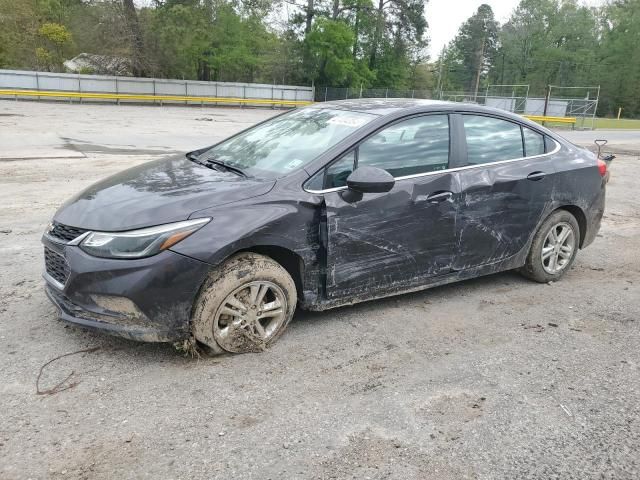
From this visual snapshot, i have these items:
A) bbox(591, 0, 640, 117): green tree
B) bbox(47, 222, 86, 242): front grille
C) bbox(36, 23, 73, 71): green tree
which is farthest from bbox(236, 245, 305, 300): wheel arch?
bbox(591, 0, 640, 117): green tree

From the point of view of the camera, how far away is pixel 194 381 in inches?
129

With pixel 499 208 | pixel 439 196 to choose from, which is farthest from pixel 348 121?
pixel 499 208

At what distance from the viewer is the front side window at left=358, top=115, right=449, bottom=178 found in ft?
13.3

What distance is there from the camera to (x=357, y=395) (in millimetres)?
3234

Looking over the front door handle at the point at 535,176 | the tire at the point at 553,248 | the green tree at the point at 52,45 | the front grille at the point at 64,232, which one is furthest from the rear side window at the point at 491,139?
the green tree at the point at 52,45

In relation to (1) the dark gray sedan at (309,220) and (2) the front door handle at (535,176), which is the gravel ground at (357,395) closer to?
(1) the dark gray sedan at (309,220)

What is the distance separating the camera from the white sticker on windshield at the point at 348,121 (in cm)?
414

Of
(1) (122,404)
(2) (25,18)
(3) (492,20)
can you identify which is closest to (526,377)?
(1) (122,404)

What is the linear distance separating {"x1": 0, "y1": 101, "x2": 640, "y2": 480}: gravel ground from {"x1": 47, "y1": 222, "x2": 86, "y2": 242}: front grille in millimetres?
694

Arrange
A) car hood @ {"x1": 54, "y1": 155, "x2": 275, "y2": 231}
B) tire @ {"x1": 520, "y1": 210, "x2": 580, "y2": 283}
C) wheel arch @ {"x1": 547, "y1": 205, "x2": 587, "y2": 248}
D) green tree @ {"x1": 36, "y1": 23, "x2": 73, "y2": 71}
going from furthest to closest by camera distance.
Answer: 1. green tree @ {"x1": 36, "y1": 23, "x2": 73, "y2": 71}
2. wheel arch @ {"x1": 547, "y1": 205, "x2": 587, "y2": 248}
3. tire @ {"x1": 520, "y1": 210, "x2": 580, "y2": 283}
4. car hood @ {"x1": 54, "y1": 155, "x2": 275, "y2": 231}

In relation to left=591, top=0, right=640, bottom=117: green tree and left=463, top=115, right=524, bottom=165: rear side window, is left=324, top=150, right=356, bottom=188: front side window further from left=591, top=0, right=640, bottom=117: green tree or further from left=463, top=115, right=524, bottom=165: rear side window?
left=591, top=0, right=640, bottom=117: green tree

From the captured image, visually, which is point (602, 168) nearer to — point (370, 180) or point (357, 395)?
point (370, 180)

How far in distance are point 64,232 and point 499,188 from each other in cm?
328

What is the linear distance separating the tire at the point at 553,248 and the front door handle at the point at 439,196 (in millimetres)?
1234
